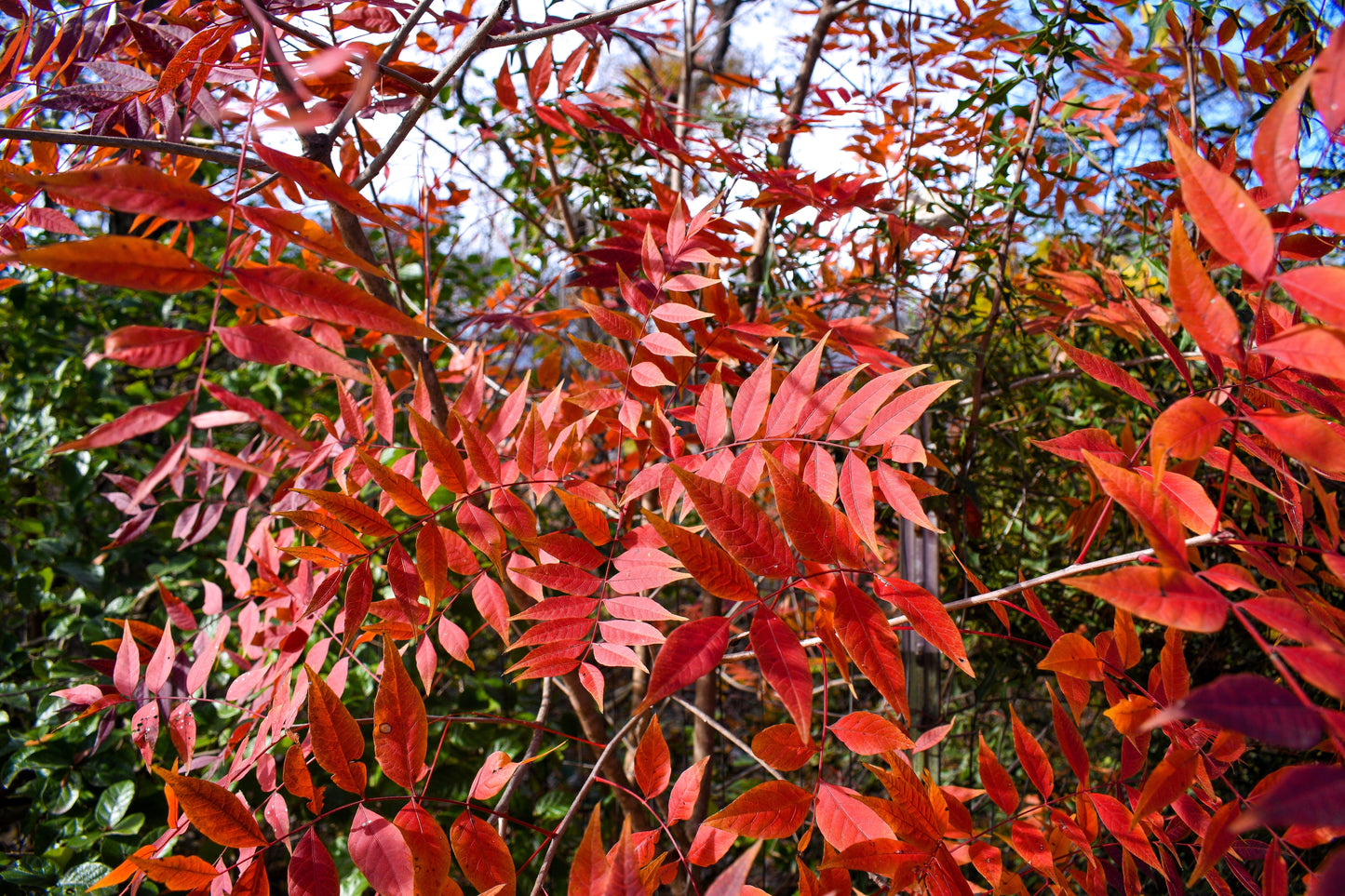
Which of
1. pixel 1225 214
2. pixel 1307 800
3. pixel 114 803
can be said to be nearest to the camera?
pixel 1307 800

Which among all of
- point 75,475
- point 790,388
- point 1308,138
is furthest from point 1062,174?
point 75,475

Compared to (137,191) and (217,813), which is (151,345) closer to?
(137,191)

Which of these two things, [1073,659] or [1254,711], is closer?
[1254,711]

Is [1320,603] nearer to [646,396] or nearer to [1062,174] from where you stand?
[646,396]

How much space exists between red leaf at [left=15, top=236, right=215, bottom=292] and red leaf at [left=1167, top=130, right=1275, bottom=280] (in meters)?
0.49

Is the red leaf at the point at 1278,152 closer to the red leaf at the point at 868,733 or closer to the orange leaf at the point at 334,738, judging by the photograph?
the red leaf at the point at 868,733

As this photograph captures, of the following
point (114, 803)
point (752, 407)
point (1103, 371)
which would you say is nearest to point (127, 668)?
point (114, 803)

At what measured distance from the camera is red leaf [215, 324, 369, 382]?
438mm

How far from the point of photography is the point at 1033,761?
60cm

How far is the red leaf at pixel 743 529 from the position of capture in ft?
1.42

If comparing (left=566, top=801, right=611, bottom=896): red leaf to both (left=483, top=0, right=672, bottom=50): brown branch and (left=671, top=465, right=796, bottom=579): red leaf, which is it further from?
(left=483, top=0, right=672, bottom=50): brown branch

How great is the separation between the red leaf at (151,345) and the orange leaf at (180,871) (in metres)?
0.31

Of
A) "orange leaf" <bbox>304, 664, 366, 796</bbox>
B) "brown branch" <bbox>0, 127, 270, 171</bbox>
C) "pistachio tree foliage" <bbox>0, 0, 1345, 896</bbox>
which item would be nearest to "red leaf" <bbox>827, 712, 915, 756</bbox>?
"pistachio tree foliage" <bbox>0, 0, 1345, 896</bbox>

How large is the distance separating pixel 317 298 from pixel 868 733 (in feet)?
1.54
